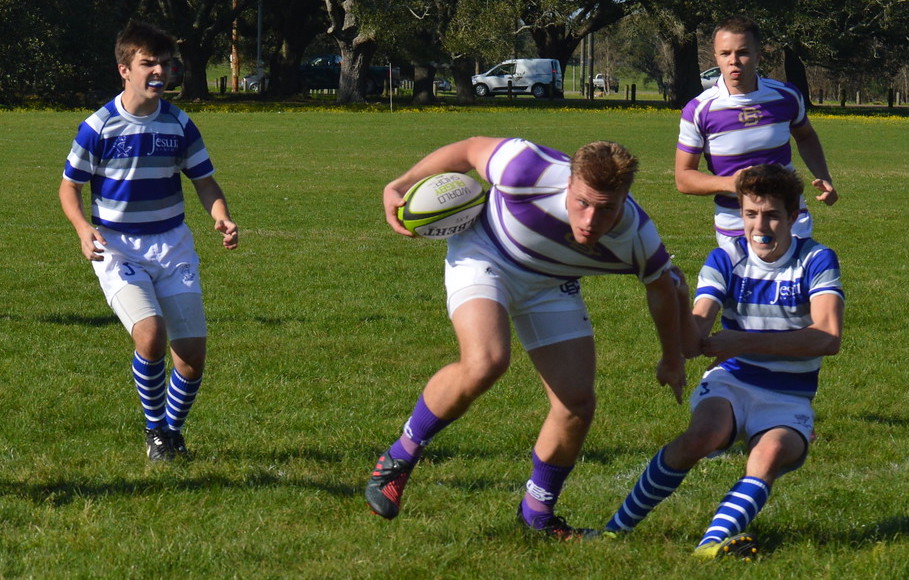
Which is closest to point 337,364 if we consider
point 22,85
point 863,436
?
point 863,436

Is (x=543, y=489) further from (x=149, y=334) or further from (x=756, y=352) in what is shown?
(x=149, y=334)

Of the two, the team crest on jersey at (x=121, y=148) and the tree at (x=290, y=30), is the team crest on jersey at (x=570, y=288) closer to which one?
the team crest on jersey at (x=121, y=148)

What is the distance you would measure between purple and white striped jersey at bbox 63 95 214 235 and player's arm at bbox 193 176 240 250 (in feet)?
0.71

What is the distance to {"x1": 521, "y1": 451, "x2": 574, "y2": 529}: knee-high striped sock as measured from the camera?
482 centimetres

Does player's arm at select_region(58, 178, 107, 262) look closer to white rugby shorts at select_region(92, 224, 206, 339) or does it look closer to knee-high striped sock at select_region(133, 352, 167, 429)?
white rugby shorts at select_region(92, 224, 206, 339)

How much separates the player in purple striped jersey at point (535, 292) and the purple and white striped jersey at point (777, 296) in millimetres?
406

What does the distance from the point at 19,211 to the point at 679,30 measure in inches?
1580

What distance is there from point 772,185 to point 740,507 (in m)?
1.26

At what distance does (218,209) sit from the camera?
5.93m

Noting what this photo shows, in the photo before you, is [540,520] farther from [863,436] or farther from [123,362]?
[123,362]

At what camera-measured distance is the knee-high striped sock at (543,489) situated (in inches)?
190

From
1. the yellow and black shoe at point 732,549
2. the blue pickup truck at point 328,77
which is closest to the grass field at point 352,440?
the yellow and black shoe at point 732,549

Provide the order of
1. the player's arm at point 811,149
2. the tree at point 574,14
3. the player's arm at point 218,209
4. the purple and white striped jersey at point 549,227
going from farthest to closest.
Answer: the tree at point 574,14 → the player's arm at point 811,149 → the player's arm at point 218,209 → the purple and white striped jersey at point 549,227

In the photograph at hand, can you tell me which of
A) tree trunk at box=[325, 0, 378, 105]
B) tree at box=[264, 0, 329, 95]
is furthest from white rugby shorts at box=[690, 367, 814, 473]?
tree at box=[264, 0, 329, 95]
